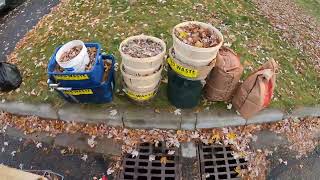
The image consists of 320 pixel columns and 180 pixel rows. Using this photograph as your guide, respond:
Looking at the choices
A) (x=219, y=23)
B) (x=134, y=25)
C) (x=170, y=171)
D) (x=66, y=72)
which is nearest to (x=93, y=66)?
(x=66, y=72)

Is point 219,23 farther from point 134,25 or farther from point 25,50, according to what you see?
point 25,50

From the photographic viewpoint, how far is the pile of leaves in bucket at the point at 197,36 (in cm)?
466

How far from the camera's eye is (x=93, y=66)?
486cm

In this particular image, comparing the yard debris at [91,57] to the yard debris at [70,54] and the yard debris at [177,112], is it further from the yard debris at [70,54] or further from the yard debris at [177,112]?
the yard debris at [177,112]

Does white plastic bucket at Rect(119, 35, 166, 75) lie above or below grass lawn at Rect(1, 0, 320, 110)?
above

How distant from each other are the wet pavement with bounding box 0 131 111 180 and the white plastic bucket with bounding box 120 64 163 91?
128 cm

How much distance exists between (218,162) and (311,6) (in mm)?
7889

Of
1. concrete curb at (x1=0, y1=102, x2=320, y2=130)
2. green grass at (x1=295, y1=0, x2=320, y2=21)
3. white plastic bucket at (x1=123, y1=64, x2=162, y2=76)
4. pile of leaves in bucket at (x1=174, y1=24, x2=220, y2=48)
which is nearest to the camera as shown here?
pile of leaves in bucket at (x1=174, y1=24, x2=220, y2=48)

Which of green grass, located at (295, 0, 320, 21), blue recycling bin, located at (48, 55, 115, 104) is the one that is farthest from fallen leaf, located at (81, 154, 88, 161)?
green grass, located at (295, 0, 320, 21)

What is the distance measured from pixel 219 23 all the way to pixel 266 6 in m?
2.49

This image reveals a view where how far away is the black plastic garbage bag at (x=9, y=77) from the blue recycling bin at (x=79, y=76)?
4.57ft

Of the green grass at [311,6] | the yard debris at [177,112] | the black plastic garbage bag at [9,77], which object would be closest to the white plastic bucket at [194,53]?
the yard debris at [177,112]

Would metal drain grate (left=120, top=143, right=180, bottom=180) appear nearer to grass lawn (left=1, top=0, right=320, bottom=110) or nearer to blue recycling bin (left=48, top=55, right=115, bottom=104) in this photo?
grass lawn (left=1, top=0, right=320, bottom=110)

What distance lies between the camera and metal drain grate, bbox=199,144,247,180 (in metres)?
5.16
